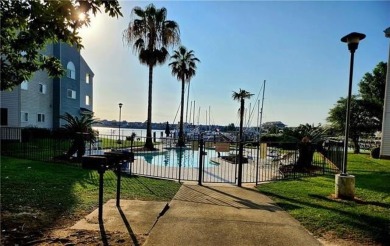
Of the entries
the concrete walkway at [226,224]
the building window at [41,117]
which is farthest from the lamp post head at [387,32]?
the building window at [41,117]

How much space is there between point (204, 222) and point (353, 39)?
6051mm

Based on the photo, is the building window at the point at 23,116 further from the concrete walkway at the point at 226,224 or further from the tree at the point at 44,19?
the tree at the point at 44,19

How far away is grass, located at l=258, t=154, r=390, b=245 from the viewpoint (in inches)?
194

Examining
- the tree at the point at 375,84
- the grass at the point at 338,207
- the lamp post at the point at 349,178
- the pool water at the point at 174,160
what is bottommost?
the pool water at the point at 174,160

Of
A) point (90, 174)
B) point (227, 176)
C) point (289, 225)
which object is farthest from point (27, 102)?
point (289, 225)

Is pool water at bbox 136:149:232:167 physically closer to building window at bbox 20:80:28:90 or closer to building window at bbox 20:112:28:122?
building window at bbox 20:112:28:122

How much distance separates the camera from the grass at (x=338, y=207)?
4926 mm

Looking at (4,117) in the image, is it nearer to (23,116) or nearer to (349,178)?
(23,116)

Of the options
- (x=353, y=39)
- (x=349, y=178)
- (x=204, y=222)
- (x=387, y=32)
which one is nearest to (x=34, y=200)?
(x=204, y=222)

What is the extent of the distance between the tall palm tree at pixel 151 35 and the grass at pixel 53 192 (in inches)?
525

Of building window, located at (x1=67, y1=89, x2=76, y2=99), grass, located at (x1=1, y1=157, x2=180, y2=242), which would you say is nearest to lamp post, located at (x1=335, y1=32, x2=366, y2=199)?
grass, located at (x1=1, y1=157, x2=180, y2=242)

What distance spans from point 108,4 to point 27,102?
74.9 ft

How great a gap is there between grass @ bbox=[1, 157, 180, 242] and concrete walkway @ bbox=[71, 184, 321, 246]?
566mm

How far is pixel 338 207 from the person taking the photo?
6449mm
